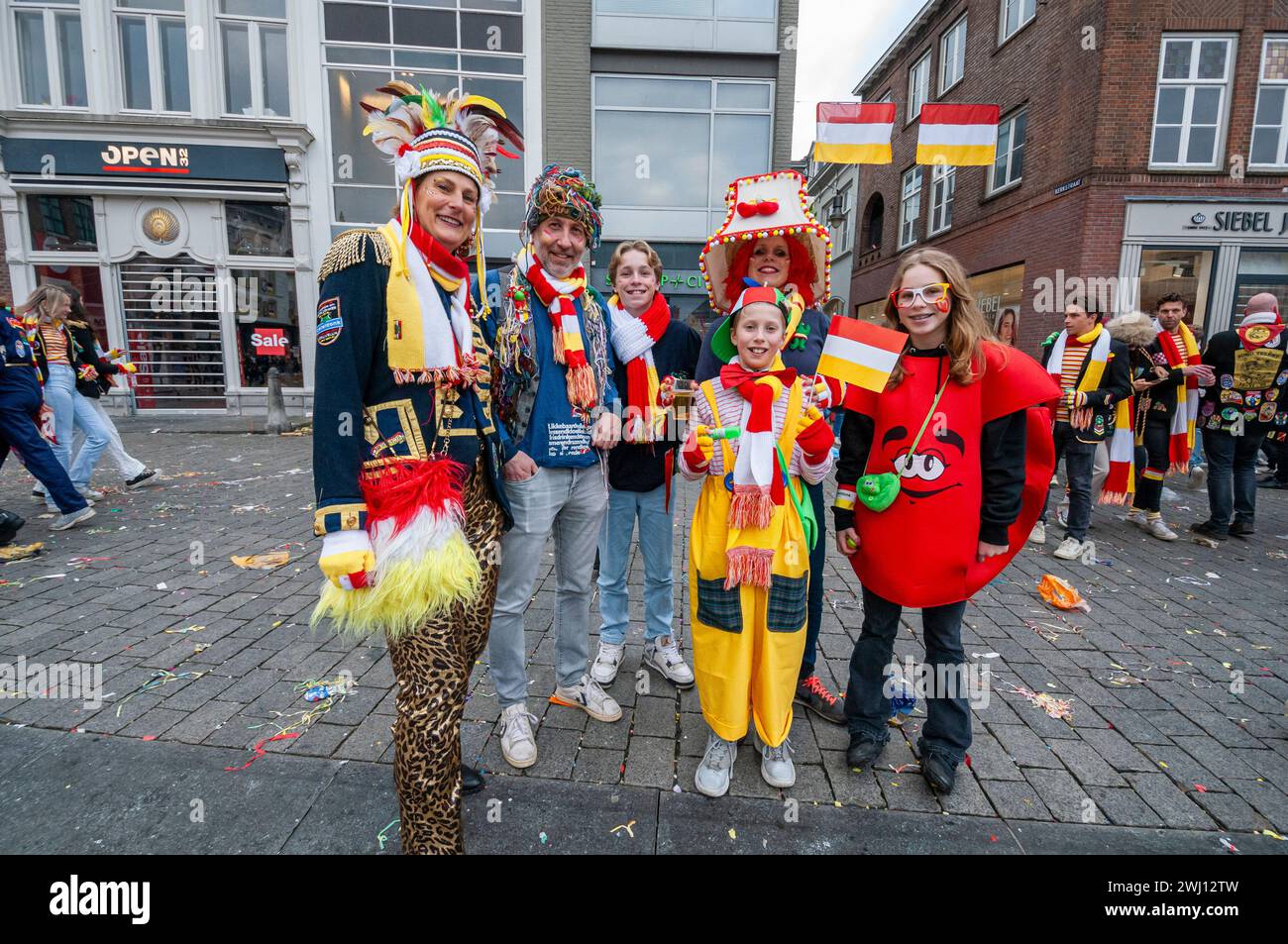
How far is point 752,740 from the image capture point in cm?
278

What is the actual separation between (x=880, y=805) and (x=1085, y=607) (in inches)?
115

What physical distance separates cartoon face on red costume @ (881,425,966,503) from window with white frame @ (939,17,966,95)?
18835 millimetres

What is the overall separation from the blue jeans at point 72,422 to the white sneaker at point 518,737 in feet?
20.3

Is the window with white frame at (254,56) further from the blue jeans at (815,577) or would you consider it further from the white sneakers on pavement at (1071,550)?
the white sneakers on pavement at (1071,550)

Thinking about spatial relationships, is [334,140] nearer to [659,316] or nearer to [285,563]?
[285,563]

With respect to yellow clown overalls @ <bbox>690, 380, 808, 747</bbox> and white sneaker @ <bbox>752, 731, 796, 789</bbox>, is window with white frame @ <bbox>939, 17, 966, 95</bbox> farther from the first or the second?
white sneaker @ <bbox>752, 731, 796, 789</bbox>

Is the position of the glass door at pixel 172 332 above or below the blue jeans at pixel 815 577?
above

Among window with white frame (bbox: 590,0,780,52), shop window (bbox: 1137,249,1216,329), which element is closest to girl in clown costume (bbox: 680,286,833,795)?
window with white frame (bbox: 590,0,780,52)

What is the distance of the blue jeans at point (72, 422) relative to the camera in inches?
238

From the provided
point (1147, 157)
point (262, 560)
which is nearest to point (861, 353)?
point (262, 560)

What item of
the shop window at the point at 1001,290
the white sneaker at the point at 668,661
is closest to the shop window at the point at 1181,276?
the shop window at the point at 1001,290

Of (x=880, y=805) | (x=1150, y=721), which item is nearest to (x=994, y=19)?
(x=1150, y=721)

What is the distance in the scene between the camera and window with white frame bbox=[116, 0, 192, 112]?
1227 centimetres

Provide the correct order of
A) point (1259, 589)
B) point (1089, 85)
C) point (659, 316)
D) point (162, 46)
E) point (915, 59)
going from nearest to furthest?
point (659, 316)
point (1259, 589)
point (1089, 85)
point (162, 46)
point (915, 59)
